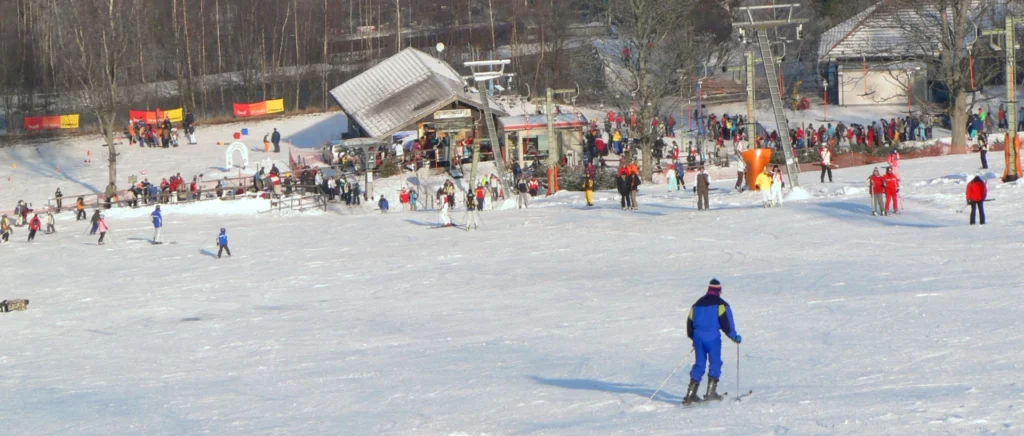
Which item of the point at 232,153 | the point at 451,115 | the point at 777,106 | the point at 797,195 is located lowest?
the point at 797,195

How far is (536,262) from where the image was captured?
25469 mm

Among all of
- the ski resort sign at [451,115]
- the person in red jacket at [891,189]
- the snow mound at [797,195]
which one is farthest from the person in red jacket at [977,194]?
the ski resort sign at [451,115]

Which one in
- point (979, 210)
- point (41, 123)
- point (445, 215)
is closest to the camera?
point (979, 210)

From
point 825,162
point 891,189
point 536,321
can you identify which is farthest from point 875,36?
point 536,321

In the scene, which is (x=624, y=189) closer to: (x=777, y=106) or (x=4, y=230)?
(x=777, y=106)

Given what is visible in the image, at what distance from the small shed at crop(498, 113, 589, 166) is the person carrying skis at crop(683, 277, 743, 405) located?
102 ft

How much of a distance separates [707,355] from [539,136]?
3170 cm

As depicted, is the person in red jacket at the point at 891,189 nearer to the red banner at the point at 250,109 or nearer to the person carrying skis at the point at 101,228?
the person carrying skis at the point at 101,228

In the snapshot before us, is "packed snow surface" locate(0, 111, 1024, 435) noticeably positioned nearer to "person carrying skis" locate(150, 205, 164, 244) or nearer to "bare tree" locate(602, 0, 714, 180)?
"person carrying skis" locate(150, 205, 164, 244)

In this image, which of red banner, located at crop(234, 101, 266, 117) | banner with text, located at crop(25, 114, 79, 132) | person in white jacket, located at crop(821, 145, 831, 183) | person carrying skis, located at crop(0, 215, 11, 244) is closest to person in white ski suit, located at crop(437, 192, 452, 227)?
person in white jacket, located at crop(821, 145, 831, 183)

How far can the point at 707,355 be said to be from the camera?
12.1m

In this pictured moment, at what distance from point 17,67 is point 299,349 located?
186ft

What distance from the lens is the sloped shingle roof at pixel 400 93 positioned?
147ft

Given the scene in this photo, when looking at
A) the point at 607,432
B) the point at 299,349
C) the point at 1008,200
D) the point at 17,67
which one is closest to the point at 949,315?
the point at 607,432
